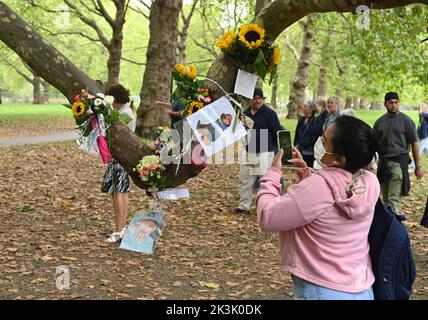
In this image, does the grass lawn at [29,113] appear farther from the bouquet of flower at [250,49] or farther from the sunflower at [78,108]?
the bouquet of flower at [250,49]

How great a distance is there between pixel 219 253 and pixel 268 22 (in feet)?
12.3

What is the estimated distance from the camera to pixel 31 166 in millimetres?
13133

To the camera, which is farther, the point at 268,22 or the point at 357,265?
the point at 268,22

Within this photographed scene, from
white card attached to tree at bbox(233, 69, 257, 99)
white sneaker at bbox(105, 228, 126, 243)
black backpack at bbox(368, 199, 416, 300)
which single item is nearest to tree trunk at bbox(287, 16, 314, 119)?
white sneaker at bbox(105, 228, 126, 243)

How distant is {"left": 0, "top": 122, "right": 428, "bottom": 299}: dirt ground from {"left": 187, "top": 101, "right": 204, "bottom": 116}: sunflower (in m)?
2.30

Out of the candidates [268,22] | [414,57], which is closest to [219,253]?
[268,22]

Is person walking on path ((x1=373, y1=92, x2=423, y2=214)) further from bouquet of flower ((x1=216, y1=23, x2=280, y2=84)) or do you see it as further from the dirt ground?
bouquet of flower ((x1=216, y1=23, x2=280, y2=84))

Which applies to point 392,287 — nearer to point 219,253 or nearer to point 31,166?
point 219,253

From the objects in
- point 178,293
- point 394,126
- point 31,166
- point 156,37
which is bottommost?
point 178,293

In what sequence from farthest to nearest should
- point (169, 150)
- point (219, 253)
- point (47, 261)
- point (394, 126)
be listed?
point (394, 126), point (219, 253), point (47, 261), point (169, 150)

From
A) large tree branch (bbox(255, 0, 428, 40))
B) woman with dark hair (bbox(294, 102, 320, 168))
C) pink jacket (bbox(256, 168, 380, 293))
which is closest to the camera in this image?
pink jacket (bbox(256, 168, 380, 293))

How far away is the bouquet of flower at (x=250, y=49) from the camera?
12.4ft

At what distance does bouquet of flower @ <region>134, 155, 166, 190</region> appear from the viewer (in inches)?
154

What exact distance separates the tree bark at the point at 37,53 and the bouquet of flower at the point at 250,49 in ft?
3.83
